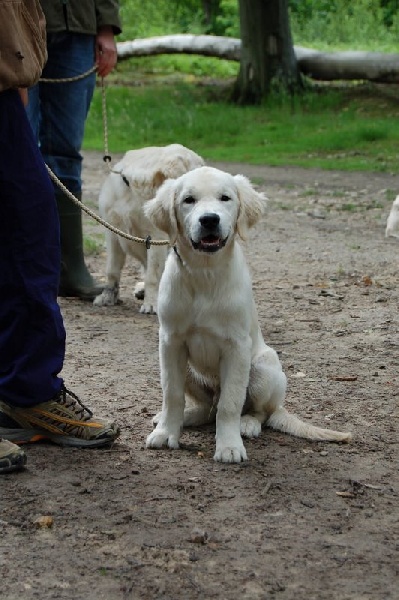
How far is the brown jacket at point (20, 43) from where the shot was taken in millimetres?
3676

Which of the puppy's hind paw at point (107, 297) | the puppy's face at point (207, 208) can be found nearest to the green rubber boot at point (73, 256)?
the puppy's hind paw at point (107, 297)

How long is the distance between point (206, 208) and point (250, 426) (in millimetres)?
898

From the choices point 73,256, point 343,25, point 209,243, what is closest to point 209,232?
point 209,243

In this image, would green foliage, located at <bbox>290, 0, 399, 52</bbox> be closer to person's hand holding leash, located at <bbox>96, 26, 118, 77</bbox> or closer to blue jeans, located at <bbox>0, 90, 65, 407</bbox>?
person's hand holding leash, located at <bbox>96, 26, 118, 77</bbox>

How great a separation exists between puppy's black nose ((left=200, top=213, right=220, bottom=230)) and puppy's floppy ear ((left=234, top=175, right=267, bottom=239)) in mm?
233

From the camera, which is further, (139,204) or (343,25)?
(343,25)

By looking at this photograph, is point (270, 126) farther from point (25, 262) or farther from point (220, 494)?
point (220, 494)

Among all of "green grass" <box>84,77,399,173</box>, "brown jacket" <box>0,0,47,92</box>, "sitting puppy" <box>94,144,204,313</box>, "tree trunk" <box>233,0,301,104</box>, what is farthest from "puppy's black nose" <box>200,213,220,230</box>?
"tree trunk" <box>233,0,301,104</box>

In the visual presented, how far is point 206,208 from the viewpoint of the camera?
13.5 feet

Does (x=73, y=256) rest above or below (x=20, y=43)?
below

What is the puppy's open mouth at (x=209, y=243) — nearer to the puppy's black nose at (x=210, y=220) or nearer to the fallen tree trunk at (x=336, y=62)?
the puppy's black nose at (x=210, y=220)

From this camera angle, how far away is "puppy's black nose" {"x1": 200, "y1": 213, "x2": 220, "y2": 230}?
13.3 feet

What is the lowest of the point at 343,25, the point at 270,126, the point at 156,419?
the point at 270,126

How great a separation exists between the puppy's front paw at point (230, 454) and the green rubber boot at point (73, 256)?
3.01m
